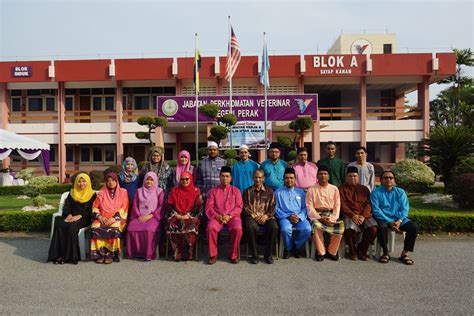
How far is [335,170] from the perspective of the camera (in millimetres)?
6406

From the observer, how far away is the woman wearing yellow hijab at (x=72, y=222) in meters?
5.32

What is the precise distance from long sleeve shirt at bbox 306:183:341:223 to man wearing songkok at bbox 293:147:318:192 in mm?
493

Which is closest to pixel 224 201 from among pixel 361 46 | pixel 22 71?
pixel 22 71

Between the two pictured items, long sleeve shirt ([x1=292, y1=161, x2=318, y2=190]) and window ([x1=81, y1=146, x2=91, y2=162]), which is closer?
long sleeve shirt ([x1=292, y1=161, x2=318, y2=190])

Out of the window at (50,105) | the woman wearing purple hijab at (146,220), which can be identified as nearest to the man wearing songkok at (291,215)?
the woman wearing purple hijab at (146,220)

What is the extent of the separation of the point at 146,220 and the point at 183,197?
0.62m

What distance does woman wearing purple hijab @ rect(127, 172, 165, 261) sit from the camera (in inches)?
213

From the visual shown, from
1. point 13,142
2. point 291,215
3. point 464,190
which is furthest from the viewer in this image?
point 13,142

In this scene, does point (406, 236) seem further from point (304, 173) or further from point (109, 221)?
point (109, 221)

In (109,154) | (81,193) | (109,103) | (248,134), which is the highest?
(109,103)

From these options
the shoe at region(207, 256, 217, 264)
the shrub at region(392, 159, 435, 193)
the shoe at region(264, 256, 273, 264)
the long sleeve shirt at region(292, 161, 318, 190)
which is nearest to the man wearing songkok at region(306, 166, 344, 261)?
the long sleeve shirt at region(292, 161, 318, 190)

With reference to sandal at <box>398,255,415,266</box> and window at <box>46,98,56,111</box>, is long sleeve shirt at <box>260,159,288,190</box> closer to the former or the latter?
sandal at <box>398,255,415,266</box>

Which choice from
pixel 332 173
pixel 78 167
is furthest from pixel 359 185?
pixel 78 167

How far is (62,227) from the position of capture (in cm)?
539
